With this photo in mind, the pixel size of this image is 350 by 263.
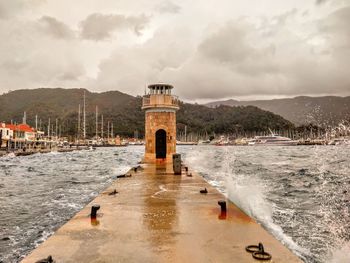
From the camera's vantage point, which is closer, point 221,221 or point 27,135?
point 221,221

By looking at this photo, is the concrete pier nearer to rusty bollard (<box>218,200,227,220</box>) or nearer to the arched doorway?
rusty bollard (<box>218,200,227,220</box>)

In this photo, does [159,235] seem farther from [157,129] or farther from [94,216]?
[157,129]

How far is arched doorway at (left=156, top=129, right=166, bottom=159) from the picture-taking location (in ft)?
95.2

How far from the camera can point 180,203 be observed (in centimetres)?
1001

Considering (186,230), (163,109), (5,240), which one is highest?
(163,109)

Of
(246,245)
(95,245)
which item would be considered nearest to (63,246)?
(95,245)

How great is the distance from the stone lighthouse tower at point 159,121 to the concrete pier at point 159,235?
17746 millimetres

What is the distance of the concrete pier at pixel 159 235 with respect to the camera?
528cm

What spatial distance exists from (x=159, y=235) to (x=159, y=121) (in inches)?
867

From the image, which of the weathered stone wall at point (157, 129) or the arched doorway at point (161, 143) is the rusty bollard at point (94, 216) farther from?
the arched doorway at point (161, 143)

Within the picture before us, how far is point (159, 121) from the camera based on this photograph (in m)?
28.4

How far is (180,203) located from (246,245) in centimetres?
433

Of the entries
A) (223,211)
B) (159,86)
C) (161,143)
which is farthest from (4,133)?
(223,211)

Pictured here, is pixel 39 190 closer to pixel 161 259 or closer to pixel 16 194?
pixel 16 194
